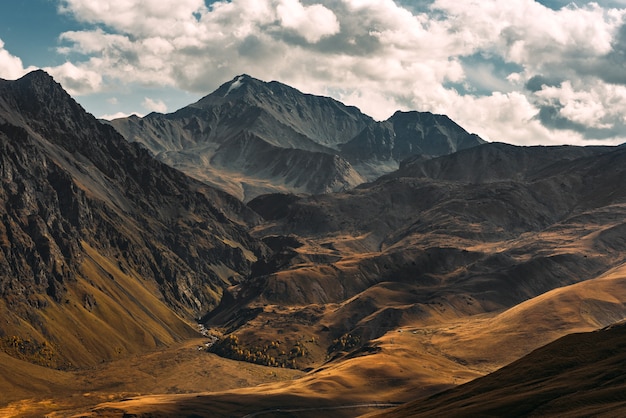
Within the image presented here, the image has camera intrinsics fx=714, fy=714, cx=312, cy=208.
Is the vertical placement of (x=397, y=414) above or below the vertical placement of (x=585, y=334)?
below

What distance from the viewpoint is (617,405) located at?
Result: 11231 centimetres

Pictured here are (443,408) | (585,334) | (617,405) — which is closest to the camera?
(617,405)

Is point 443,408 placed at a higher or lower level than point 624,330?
lower

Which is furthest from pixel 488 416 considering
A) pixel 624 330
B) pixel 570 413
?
pixel 624 330

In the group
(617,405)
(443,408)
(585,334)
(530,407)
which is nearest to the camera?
(617,405)

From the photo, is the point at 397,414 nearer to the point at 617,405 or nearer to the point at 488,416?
the point at 488,416

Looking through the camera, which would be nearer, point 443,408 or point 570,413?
point 570,413

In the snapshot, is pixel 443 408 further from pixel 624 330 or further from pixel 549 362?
pixel 624 330

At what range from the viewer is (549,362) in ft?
516

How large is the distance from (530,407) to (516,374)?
28.3 m

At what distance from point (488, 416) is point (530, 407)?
25.8 ft

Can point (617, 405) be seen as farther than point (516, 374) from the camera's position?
No

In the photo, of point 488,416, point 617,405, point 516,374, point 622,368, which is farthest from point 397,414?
point 617,405

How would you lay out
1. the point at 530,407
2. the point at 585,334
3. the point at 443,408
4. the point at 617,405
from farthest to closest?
the point at 585,334 → the point at 443,408 → the point at 530,407 → the point at 617,405
